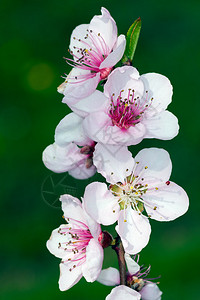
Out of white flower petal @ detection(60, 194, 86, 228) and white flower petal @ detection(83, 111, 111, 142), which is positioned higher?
white flower petal @ detection(83, 111, 111, 142)

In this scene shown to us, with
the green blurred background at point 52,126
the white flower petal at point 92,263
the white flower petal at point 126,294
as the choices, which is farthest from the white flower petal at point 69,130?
the green blurred background at point 52,126

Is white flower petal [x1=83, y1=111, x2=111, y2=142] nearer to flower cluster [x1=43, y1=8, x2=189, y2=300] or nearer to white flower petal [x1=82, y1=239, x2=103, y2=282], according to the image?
flower cluster [x1=43, y1=8, x2=189, y2=300]

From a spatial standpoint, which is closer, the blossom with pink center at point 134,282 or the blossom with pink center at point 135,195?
the blossom with pink center at point 135,195

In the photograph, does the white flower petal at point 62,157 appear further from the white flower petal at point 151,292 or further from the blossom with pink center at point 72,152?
the white flower petal at point 151,292

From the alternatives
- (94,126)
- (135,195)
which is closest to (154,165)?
(135,195)

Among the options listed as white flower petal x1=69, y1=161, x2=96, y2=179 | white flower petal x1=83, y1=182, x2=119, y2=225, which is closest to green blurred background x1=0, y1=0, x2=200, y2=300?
white flower petal x1=69, y1=161, x2=96, y2=179

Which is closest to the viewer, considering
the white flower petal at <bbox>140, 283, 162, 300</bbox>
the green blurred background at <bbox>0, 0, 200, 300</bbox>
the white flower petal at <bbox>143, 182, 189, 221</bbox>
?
the white flower petal at <bbox>143, 182, 189, 221</bbox>

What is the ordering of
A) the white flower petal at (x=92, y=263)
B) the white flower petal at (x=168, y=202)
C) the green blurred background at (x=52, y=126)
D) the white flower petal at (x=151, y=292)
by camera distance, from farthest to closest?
the green blurred background at (x=52, y=126), the white flower petal at (x=151, y=292), the white flower petal at (x=168, y=202), the white flower petal at (x=92, y=263)

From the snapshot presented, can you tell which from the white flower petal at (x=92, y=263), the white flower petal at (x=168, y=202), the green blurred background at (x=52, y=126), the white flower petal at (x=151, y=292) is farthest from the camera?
the green blurred background at (x=52, y=126)
